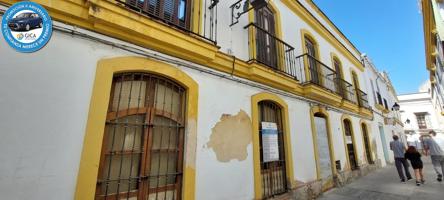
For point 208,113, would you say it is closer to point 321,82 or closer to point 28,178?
point 28,178

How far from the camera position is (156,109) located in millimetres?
3307

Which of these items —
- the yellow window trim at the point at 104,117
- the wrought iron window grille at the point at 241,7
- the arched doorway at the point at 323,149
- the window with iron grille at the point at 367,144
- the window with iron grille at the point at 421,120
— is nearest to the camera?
the yellow window trim at the point at 104,117

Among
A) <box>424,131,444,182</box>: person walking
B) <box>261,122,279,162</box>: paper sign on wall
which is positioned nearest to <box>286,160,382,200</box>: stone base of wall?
<box>261,122,279,162</box>: paper sign on wall

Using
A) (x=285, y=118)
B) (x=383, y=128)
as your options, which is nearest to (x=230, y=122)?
(x=285, y=118)

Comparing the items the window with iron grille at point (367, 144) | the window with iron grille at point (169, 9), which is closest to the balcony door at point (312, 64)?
the window with iron grille at point (169, 9)

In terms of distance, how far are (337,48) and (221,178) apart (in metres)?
9.27

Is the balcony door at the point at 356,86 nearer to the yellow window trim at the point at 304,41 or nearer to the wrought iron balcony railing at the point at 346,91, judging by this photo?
the wrought iron balcony railing at the point at 346,91

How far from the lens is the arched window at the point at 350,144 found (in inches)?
338

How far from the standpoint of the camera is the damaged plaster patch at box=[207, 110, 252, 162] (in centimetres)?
382

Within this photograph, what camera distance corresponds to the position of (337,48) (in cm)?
1005

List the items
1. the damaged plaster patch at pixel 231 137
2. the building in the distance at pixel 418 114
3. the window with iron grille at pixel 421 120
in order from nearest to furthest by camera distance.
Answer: the damaged plaster patch at pixel 231 137 < the building in the distance at pixel 418 114 < the window with iron grille at pixel 421 120

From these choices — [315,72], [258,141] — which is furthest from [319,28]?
[258,141]

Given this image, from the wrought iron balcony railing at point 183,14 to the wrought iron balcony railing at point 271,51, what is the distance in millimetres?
1088

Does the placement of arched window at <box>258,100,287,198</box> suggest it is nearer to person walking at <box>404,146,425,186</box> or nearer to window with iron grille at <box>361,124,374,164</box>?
person walking at <box>404,146,425,186</box>
